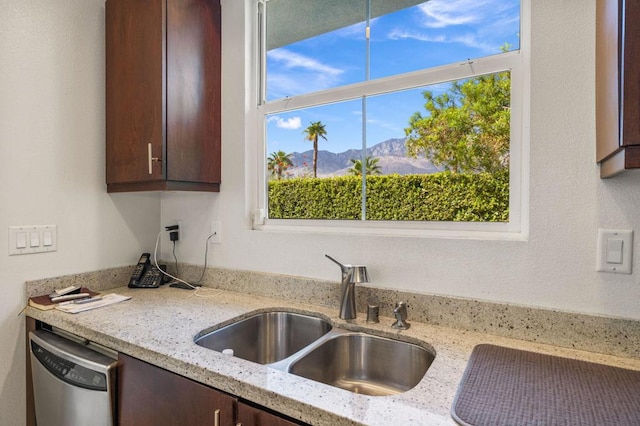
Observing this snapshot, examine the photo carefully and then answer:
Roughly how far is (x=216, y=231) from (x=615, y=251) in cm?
161

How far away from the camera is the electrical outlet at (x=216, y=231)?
70.2 inches

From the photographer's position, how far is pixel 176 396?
965mm

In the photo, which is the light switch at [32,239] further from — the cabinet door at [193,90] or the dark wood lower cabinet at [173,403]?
the dark wood lower cabinet at [173,403]

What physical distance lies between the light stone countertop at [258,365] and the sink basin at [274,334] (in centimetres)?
4

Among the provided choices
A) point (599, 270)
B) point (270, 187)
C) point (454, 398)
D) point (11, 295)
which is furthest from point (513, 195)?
point (11, 295)

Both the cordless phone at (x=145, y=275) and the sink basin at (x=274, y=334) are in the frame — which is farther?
the cordless phone at (x=145, y=275)

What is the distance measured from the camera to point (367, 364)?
3.90 ft

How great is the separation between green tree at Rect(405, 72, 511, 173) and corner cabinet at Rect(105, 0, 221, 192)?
0.99m

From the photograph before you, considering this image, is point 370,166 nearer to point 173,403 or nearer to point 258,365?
point 258,365

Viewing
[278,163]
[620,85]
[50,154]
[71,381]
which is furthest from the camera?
[278,163]

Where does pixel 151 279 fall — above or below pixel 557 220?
below

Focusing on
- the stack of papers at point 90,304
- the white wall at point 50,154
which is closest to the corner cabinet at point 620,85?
the stack of papers at point 90,304

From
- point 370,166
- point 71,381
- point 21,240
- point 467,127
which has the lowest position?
point 71,381

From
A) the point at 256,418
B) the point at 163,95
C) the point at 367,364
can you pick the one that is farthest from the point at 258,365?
the point at 163,95
